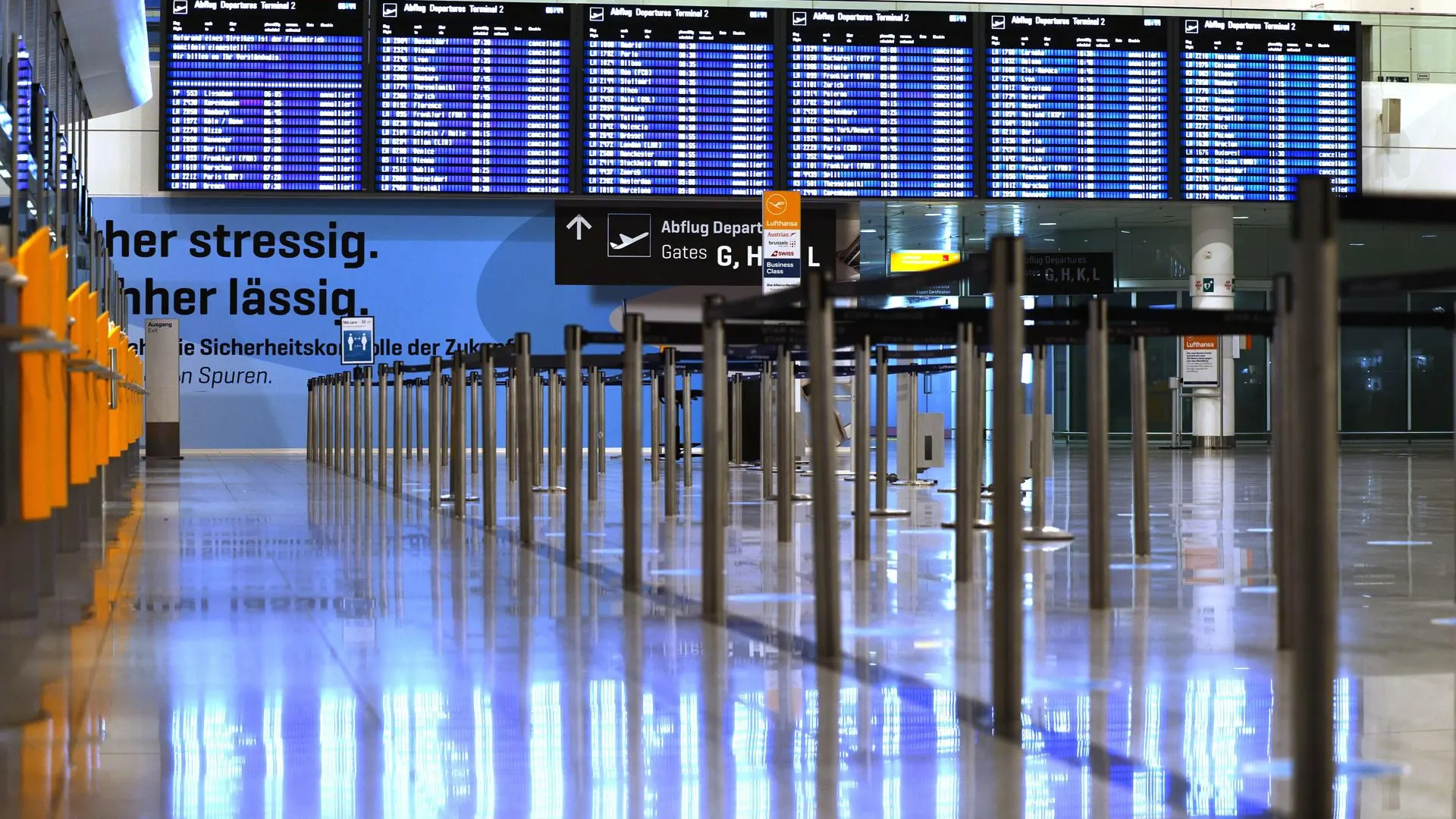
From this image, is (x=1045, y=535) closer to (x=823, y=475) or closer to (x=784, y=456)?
(x=784, y=456)

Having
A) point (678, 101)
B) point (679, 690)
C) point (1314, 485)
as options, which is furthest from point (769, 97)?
point (1314, 485)

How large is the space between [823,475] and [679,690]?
674 mm

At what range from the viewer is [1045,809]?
2.06 metres

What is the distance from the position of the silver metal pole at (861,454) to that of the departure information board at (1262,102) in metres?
10.1

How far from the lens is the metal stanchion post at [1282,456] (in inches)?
142

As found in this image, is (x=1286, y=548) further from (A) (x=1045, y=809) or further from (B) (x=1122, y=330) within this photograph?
(A) (x=1045, y=809)

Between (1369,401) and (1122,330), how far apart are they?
2198 cm

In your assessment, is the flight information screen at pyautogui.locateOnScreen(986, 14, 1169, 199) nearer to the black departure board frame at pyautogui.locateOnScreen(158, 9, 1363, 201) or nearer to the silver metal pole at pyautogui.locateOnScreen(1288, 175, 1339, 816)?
the black departure board frame at pyautogui.locateOnScreen(158, 9, 1363, 201)

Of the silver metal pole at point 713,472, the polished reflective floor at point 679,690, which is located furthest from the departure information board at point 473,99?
the silver metal pole at point 713,472

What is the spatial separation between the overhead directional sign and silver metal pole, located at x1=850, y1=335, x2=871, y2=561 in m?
9.43

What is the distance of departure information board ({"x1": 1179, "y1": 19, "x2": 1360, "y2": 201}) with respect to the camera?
15.6 metres

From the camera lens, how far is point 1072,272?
19.8 metres

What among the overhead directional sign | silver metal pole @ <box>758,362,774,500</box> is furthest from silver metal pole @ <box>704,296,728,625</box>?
the overhead directional sign

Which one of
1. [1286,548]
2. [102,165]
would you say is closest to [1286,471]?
[1286,548]
